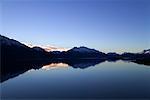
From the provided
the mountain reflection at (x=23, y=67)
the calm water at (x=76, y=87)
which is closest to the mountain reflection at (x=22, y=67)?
the mountain reflection at (x=23, y=67)

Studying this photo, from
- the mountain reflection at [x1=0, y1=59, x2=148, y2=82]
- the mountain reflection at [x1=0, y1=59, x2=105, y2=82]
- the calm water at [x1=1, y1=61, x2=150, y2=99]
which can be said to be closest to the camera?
the calm water at [x1=1, y1=61, x2=150, y2=99]

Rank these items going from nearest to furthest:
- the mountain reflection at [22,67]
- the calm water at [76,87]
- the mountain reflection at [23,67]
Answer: the calm water at [76,87]
the mountain reflection at [23,67]
the mountain reflection at [22,67]

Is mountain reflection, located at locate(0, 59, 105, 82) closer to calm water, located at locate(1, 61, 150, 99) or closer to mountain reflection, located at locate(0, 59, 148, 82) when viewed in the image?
mountain reflection, located at locate(0, 59, 148, 82)

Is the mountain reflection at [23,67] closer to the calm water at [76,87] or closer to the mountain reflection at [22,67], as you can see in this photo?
the mountain reflection at [22,67]

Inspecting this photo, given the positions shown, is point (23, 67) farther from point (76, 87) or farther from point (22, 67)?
point (76, 87)

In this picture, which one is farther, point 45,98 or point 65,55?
point 65,55

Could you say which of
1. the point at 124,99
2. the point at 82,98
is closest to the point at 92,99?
the point at 82,98

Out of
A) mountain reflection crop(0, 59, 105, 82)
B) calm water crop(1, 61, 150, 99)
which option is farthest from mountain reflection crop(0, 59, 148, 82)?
calm water crop(1, 61, 150, 99)

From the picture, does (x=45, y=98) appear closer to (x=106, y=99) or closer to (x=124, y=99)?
(x=106, y=99)

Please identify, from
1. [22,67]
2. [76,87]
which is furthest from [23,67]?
[76,87]

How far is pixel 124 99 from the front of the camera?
14.9 metres

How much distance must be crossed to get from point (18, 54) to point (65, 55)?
90102 millimetres

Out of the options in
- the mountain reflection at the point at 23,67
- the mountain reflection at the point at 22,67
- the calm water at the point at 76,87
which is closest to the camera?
the calm water at the point at 76,87

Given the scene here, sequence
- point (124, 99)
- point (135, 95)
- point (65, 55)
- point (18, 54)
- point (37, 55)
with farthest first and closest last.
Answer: point (65, 55) < point (37, 55) < point (18, 54) < point (135, 95) < point (124, 99)
